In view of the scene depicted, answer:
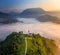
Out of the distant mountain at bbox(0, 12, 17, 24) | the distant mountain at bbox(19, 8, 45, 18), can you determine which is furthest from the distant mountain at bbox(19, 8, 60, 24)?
the distant mountain at bbox(0, 12, 17, 24)

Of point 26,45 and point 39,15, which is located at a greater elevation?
point 39,15

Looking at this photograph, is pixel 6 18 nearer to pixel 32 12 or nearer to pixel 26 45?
pixel 32 12

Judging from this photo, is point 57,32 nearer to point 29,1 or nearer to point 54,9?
point 54,9

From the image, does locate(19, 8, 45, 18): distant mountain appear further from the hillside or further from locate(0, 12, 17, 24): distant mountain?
the hillside

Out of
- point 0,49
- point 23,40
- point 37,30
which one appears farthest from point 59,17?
point 0,49

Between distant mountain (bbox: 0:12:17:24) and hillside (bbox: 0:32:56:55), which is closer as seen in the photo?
hillside (bbox: 0:32:56:55)

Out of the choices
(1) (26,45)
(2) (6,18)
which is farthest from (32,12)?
(1) (26,45)

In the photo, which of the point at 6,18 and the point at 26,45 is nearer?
the point at 26,45
